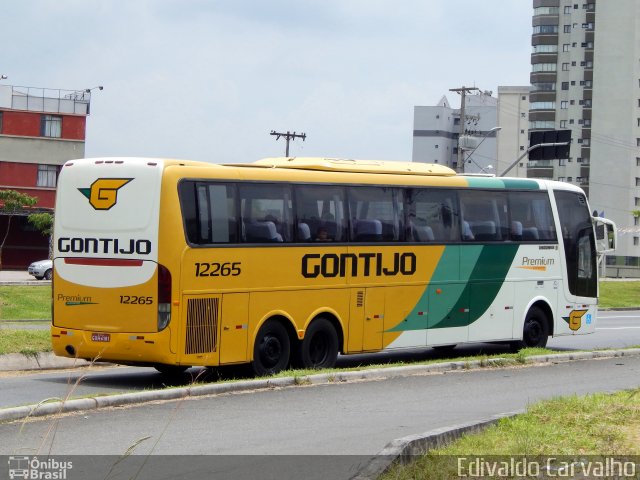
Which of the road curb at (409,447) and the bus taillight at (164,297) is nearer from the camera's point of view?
the road curb at (409,447)

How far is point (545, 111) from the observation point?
403 ft

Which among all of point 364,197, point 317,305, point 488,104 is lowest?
point 317,305

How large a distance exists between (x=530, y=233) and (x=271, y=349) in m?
7.51

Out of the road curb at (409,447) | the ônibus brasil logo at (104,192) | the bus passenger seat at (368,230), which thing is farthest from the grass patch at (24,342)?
the road curb at (409,447)

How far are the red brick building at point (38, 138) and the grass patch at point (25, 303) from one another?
119 feet

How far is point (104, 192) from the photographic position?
54.7 feet

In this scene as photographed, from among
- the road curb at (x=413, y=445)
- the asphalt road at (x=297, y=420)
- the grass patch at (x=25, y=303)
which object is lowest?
the grass patch at (x=25, y=303)

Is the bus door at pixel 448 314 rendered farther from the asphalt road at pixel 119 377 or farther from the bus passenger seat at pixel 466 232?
the asphalt road at pixel 119 377

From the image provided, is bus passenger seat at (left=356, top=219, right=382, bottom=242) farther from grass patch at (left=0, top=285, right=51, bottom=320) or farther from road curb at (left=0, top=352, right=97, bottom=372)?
grass patch at (left=0, top=285, right=51, bottom=320)

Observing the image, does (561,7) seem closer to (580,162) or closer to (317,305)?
(580,162)

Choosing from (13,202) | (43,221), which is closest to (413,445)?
(43,221)

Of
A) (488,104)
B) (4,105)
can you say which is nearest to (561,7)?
(488,104)

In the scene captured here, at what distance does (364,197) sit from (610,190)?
320 ft

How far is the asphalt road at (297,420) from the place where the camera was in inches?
414
